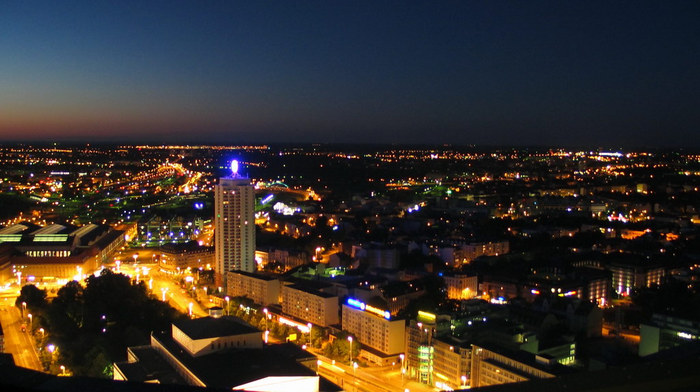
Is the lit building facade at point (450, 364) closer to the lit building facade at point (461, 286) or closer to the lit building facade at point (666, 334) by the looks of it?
the lit building facade at point (666, 334)

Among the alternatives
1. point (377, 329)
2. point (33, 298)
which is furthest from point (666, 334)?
point (33, 298)

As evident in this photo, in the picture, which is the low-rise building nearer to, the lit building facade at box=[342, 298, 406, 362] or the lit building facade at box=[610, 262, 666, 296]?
the lit building facade at box=[342, 298, 406, 362]

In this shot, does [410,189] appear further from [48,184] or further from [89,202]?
[48,184]

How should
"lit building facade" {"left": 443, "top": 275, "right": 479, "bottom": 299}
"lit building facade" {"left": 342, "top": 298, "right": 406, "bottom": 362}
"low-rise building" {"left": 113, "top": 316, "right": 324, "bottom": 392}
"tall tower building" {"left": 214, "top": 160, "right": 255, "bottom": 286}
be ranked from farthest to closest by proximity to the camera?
"tall tower building" {"left": 214, "top": 160, "right": 255, "bottom": 286} < "lit building facade" {"left": 443, "top": 275, "right": 479, "bottom": 299} < "lit building facade" {"left": 342, "top": 298, "right": 406, "bottom": 362} < "low-rise building" {"left": 113, "top": 316, "right": 324, "bottom": 392}

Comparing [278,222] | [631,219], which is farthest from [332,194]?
[631,219]

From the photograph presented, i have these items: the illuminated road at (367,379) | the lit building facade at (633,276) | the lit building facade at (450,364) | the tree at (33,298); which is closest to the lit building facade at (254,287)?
the illuminated road at (367,379)

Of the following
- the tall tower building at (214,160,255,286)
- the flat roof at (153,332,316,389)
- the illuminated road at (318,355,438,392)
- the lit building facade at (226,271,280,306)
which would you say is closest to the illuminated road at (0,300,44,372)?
the flat roof at (153,332,316,389)
